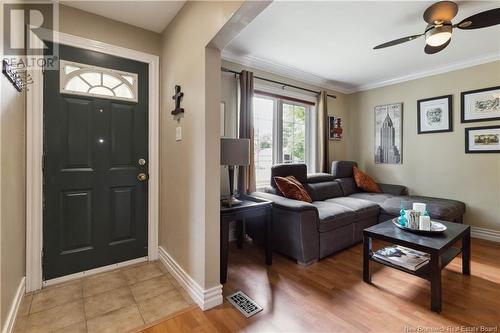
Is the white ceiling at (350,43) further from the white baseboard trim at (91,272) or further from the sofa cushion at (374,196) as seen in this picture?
the white baseboard trim at (91,272)

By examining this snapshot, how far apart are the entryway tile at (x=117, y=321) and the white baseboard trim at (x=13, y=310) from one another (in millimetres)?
421

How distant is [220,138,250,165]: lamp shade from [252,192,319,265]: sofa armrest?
0.75 meters

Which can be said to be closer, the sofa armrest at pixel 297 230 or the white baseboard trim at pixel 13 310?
the white baseboard trim at pixel 13 310

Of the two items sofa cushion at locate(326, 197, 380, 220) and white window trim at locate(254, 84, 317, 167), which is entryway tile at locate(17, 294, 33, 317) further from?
sofa cushion at locate(326, 197, 380, 220)

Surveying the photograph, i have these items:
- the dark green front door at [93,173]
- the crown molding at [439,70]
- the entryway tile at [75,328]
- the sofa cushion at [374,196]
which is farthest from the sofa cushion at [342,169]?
the entryway tile at [75,328]

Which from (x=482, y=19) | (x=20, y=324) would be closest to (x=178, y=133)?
(x=20, y=324)

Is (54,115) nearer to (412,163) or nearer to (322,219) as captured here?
(322,219)

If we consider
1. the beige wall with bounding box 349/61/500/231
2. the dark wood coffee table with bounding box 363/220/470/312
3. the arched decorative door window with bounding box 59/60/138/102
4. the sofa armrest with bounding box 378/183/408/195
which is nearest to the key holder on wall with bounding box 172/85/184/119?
the arched decorative door window with bounding box 59/60/138/102

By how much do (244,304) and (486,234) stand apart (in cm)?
356

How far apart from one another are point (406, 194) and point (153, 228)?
3.87m

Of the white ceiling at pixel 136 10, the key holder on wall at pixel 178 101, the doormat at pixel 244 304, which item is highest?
the white ceiling at pixel 136 10

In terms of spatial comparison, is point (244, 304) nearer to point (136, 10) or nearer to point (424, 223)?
point (424, 223)

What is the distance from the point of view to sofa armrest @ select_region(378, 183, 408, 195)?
12.7 ft

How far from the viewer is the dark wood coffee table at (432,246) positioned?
1714 mm
